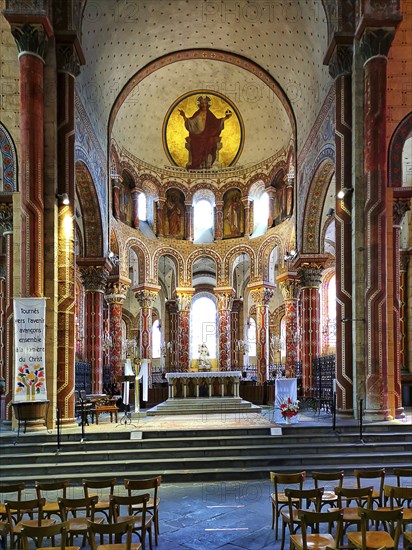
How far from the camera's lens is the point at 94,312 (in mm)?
24281

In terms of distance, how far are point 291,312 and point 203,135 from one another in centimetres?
1005

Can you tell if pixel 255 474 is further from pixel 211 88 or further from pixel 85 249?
pixel 211 88

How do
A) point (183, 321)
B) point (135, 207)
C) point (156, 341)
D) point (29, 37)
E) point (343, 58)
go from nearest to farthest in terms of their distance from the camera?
point (29, 37) < point (343, 58) < point (135, 207) < point (183, 321) < point (156, 341)

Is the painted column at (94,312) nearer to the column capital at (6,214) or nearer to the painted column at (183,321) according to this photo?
the painted column at (183,321)

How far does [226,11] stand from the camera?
23.5m

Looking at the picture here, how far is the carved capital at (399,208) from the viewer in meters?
17.1

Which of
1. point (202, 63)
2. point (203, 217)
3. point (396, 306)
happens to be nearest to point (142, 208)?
point (203, 217)

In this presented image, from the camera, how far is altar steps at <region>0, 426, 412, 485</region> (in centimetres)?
1304

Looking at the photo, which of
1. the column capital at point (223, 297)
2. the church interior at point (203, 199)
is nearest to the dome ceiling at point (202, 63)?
the church interior at point (203, 199)

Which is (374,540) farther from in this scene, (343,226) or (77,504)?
(343,226)

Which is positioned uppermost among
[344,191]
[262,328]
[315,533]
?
[344,191]

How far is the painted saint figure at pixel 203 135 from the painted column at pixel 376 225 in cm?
1437

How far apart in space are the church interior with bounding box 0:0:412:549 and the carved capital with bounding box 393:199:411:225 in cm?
6

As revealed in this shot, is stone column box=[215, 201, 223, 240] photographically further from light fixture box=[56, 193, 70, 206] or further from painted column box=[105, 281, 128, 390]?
light fixture box=[56, 193, 70, 206]
